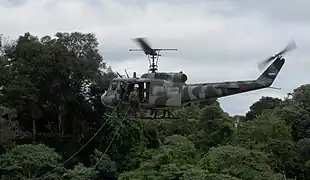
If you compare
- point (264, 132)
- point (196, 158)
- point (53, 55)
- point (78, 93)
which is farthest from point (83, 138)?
point (264, 132)

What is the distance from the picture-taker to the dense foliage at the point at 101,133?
37.0 metres

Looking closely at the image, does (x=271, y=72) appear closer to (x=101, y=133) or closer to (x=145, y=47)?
(x=145, y=47)

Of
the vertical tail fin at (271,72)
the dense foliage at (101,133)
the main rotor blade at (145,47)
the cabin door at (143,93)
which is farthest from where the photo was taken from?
the dense foliage at (101,133)

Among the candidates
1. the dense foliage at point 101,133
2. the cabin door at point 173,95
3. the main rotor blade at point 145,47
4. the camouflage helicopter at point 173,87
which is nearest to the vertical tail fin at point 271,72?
the camouflage helicopter at point 173,87

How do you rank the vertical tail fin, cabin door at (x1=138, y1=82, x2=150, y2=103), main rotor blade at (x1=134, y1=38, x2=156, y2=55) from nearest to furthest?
main rotor blade at (x1=134, y1=38, x2=156, y2=55)
the vertical tail fin
cabin door at (x1=138, y1=82, x2=150, y2=103)

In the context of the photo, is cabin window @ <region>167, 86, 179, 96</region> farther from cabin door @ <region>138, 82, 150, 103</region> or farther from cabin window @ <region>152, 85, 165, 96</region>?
cabin door @ <region>138, 82, 150, 103</region>

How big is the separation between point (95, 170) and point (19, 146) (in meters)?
4.43

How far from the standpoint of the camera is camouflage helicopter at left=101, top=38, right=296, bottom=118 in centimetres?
2073

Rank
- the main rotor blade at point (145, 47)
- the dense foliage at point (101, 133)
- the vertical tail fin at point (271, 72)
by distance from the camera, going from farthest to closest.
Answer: the dense foliage at point (101, 133) → the vertical tail fin at point (271, 72) → the main rotor blade at point (145, 47)

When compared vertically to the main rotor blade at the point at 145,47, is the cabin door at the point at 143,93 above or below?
below

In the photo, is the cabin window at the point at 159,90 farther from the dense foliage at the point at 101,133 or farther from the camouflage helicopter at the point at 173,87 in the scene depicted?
the dense foliage at the point at 101,133

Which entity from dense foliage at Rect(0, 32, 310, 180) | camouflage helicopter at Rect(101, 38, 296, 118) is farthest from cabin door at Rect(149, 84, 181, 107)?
dense foliage at Rect(0, 32, 310, 180)

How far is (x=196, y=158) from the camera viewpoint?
38.8 m

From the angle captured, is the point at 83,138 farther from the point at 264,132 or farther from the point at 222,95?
the point at 222,95
